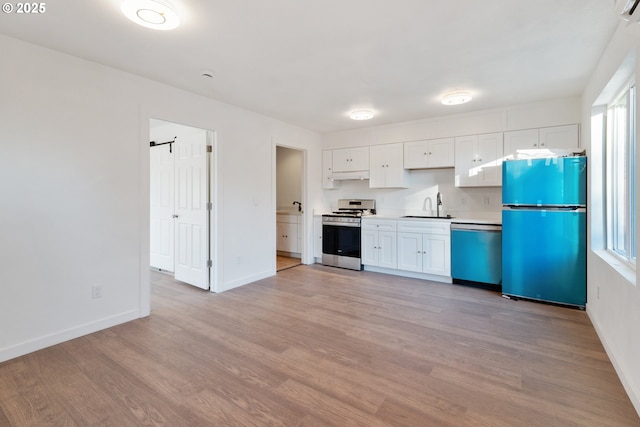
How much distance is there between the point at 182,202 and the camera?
13.7 feet

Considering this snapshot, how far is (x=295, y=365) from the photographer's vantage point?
217 centimetres

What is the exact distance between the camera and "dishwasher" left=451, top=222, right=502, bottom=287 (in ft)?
12.7

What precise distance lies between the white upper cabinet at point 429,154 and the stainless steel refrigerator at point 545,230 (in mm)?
985

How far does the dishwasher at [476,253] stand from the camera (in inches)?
152

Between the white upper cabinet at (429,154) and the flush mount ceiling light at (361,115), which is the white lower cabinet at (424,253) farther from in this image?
the flush mount ceiling light at (361,115)

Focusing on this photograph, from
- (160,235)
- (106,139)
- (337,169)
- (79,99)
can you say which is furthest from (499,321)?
(160,235)

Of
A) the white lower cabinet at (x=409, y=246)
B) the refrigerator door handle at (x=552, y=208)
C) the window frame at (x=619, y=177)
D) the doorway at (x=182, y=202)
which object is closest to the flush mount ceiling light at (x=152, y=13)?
the doorway at (x=182, y=202)

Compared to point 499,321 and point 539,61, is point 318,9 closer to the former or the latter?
point 539,61

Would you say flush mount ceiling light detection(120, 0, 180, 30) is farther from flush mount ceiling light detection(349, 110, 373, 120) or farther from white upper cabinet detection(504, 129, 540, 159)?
white upper cabinet detection(504, 129, 540, 159)

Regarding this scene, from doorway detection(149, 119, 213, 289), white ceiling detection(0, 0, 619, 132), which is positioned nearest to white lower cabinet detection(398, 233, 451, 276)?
white ceiling detection(0, 0, 619, 132)

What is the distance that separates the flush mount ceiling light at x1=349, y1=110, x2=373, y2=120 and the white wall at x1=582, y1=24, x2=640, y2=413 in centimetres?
236

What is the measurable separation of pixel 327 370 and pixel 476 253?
9.22ft

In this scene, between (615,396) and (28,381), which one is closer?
(615,396)

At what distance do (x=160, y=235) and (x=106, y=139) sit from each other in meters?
2.31
